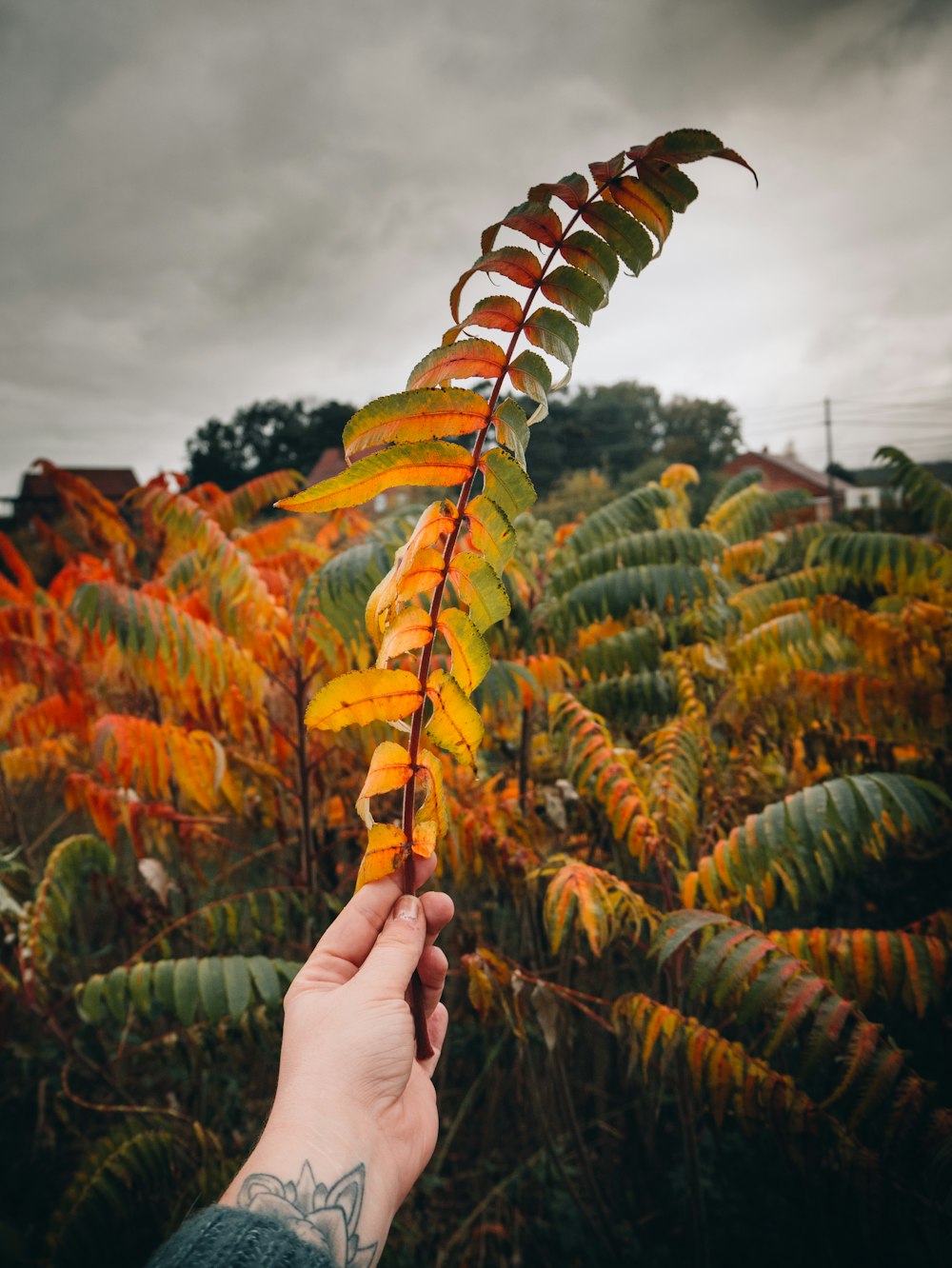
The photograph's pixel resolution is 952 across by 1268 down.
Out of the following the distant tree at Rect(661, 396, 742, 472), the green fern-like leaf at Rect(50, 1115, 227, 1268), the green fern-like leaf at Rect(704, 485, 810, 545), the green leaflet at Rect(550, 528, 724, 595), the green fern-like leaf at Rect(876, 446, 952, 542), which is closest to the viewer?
the green fern-like leaf at Rect(50, 1115, 227, 1268)

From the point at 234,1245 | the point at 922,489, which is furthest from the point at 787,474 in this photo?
the point at 234,1245

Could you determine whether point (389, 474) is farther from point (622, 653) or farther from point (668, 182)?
point (622, 653)

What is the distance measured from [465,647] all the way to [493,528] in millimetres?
153

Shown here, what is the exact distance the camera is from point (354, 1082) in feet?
3.30

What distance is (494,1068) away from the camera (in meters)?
3.28

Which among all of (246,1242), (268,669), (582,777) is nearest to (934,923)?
(582,777)

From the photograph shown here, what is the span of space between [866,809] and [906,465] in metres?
2.86

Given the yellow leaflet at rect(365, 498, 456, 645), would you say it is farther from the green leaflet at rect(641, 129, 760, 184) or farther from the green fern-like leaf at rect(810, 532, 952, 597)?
the green fern-like leaf at rect(810, 532, 952, 597)

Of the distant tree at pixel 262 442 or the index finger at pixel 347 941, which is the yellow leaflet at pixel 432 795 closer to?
the index finger at pixel 347 941

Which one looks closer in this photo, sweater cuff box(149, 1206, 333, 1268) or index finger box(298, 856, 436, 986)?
sweater cuff box(149, 1206, 333, 1268)

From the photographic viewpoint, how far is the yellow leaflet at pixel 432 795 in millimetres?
923

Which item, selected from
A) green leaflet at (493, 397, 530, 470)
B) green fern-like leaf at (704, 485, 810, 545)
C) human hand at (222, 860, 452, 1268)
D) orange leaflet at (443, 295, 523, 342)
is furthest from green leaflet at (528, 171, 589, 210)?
green fern-like leaf at (704, 485, 810, 545)

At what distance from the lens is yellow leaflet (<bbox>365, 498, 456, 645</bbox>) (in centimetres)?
79

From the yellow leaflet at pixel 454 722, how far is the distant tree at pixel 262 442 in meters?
28.1
